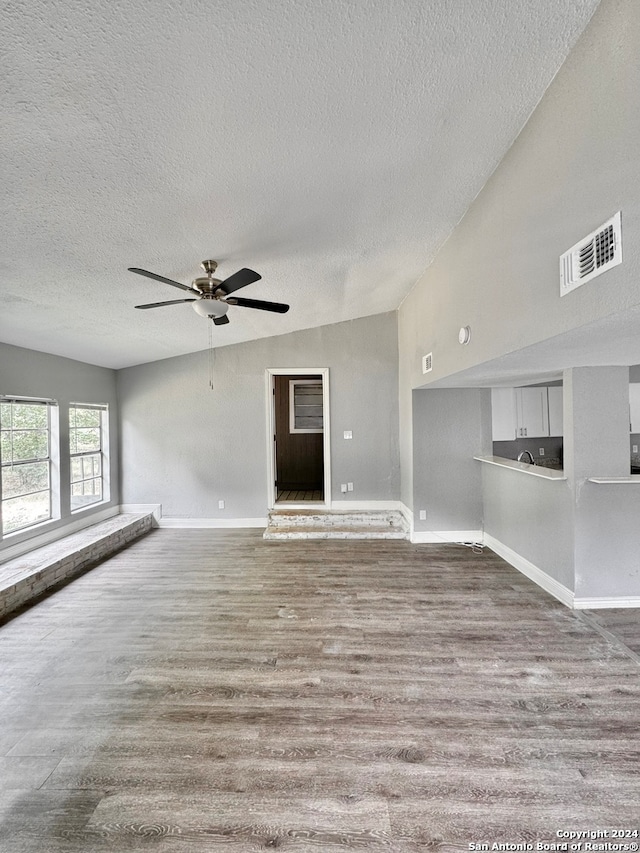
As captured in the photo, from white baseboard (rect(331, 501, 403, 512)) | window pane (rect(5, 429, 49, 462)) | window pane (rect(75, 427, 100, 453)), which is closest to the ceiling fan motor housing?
window pane (rect(5, 429, 49, 462))

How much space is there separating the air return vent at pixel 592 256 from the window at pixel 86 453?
5274mm

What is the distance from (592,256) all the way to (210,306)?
Answer: 2.30m

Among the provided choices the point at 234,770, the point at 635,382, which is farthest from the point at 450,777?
the point at 635,382

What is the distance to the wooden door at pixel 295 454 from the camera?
662 centimetres

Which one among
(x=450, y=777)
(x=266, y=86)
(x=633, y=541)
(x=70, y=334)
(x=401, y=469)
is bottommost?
(x=450, y=777)

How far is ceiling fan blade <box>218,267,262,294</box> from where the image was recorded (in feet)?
7.32

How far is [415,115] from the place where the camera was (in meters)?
1.59

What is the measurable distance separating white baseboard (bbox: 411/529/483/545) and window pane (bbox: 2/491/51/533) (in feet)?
14.9

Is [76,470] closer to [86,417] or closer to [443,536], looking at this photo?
[86,417]

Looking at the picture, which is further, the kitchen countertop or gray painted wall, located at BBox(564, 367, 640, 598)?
the kitchen countertop

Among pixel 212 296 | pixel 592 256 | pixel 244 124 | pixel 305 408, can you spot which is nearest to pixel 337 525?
pixel 305 408

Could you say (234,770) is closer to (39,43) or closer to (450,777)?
(450,777)

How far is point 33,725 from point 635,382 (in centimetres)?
601

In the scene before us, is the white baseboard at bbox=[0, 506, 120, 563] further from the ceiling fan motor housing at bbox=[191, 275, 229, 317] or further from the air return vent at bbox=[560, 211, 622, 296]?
the air return vent at bbox=[560, 211, 622, 296]
